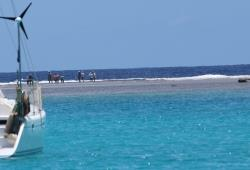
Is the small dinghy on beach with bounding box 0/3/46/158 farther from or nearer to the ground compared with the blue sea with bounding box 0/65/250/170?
farther from the ground

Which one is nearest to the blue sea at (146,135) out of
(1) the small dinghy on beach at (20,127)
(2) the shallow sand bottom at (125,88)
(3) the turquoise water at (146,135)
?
(3) the turquoise water at (146,135)

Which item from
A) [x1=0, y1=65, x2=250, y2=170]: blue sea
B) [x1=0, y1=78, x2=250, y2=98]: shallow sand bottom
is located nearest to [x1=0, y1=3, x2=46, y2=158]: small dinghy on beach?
[x1=0, y1=65, x2=250, y2=170]: blue sea

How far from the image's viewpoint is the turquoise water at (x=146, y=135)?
26984 mm

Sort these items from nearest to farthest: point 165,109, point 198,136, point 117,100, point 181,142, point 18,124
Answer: point 18,124
point 181,142
point 198,136
point 165,109
point 117,100

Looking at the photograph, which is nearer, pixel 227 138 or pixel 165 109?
pixel 227 138

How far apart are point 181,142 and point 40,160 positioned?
6420mm

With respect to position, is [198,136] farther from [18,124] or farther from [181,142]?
[18,124]

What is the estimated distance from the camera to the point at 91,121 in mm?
44750

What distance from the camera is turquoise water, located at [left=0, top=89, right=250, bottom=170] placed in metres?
27.0

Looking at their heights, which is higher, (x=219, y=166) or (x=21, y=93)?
(x=21, y=93)

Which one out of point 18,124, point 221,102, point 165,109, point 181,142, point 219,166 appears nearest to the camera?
point 219,166

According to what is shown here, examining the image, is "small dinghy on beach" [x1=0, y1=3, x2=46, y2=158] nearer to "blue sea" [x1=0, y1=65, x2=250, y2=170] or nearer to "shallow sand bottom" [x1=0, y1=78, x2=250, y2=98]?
"blue sea" [x1=0, y1=65, x2=250, y2=170]

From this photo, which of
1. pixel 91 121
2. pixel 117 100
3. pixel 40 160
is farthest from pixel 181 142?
pixel 117 100

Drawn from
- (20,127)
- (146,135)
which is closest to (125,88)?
(146,135)
